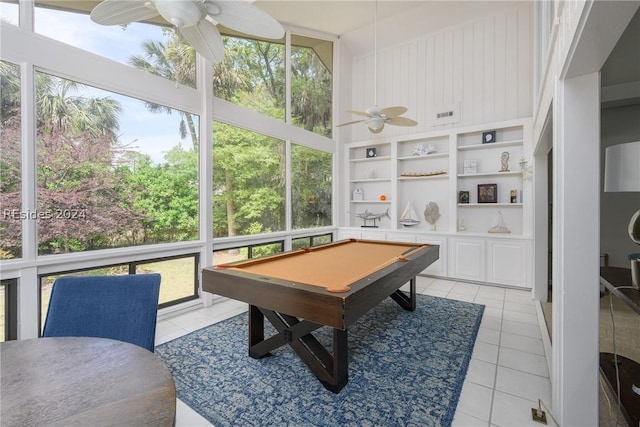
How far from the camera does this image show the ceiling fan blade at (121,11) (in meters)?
1.62

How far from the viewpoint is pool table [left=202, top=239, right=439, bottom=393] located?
166 centimetres

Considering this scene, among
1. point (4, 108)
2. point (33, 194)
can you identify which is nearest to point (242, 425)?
point (33, 194)

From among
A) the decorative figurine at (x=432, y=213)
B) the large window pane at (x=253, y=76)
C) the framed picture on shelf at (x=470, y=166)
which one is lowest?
the decorative figurine at (x=432, y=213)

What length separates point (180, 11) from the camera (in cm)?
156

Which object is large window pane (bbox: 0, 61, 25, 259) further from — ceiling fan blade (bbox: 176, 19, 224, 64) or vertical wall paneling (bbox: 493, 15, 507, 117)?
vertical wall paneling (bbox: 493, 15, 507, 117)

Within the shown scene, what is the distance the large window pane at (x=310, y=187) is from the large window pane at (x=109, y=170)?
191 cm

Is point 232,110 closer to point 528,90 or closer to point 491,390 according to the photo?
point 491,390

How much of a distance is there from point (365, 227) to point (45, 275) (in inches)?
186

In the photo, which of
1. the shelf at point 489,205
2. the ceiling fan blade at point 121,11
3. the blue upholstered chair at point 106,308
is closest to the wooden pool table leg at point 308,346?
the blue upholstered chair at point 106,308

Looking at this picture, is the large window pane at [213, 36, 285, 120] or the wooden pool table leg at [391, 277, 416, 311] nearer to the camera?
the wooden pool table leg at [391, 277, 416, 311]

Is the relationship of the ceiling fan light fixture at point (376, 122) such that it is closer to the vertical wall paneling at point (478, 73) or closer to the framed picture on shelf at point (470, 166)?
the framed picture on shelf at point (470, 166)

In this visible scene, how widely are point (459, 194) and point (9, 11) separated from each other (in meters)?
5.75

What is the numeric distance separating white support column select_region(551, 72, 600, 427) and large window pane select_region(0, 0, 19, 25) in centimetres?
385

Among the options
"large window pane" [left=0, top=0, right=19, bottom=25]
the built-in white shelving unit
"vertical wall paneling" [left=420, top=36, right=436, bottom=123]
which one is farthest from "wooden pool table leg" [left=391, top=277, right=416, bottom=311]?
"large window pane" [left=0, top=0, right=19, bottom=25]
